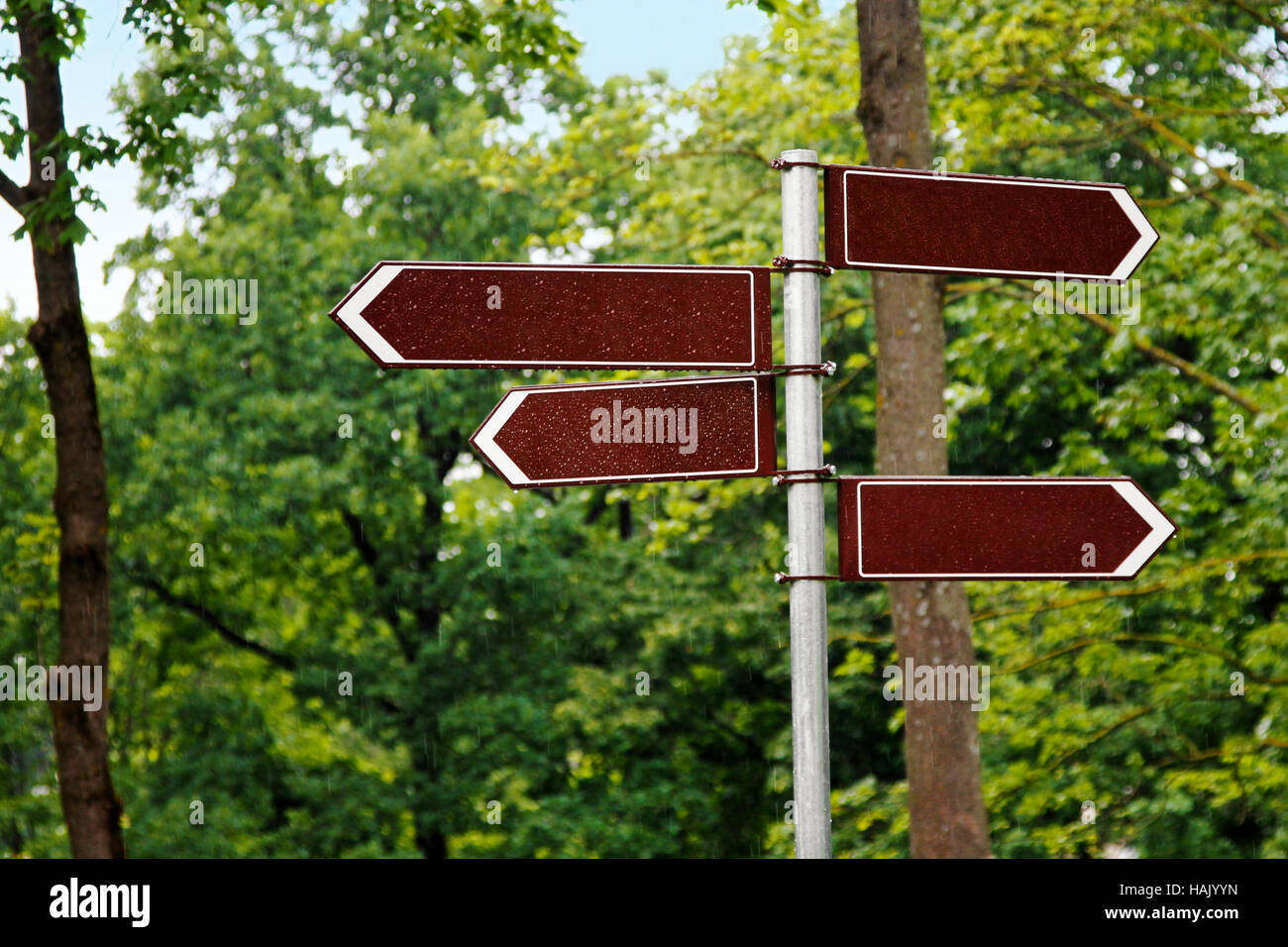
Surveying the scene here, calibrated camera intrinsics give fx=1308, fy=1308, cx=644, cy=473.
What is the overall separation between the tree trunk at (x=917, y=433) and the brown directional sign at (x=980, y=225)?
3.16m

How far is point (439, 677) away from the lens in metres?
15.7

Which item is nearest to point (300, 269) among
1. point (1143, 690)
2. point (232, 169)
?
point (232, 169)

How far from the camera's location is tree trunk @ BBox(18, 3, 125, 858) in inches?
312

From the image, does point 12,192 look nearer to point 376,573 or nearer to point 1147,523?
point 1147,523

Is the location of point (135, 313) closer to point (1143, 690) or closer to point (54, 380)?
point (54, 380)

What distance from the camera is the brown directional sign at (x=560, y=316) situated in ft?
9.00

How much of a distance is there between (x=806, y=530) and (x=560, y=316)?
69 centimetres

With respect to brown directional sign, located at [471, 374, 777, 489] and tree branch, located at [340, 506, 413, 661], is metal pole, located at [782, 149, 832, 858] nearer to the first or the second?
brown directional sign, located at [471, 374, 777, 489]

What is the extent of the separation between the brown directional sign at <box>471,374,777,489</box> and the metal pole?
0.41 ft

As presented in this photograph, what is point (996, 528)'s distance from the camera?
2850 millimetres
